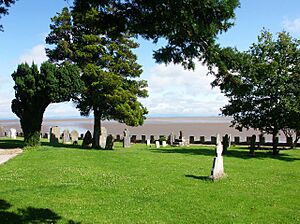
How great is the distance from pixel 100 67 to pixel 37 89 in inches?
218

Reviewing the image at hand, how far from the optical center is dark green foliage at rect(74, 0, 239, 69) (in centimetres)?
528

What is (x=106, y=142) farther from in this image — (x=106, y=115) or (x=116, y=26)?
(x=116, y=26)

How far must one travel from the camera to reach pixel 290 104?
79.7 ft

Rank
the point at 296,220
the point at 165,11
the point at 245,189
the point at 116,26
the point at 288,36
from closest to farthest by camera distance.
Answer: the point at 165,11 → the point at 116,26 → the point at 296,220 → the point at 245,189 → the point at 288,36

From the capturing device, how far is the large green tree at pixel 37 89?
27.1 m

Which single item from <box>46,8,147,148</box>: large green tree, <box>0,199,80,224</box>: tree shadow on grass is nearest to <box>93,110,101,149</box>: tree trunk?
<box>46,8,147,148</box>: large green tree

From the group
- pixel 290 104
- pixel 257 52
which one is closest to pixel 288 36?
pixel 257 52

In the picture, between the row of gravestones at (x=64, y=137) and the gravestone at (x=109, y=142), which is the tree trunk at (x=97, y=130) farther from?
the row of gravestones at (x=64, y=137)

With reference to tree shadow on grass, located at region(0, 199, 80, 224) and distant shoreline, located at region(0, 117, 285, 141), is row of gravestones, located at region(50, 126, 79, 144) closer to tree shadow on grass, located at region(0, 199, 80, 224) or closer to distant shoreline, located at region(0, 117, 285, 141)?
distant shoreline, located at region(0, 117, 285, 141)

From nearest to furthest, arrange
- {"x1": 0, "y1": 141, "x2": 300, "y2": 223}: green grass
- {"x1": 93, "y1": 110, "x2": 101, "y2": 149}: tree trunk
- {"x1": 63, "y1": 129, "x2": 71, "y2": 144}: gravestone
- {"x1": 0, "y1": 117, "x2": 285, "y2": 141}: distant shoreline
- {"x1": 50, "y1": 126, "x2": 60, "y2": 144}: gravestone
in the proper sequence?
{"x1": 0, "y1": 141, "x2": 300, "y2": 223}: green grass → {"x1": 93, "y1": 110, "x2": 101, "y2": 149}: tree trunk → {"x1": 50, "y1": 126, "x2": 60, "y2": 144}: gravestone → {"x1": 63, "y1": 129, "x2": 71, "y2": 144}: gravestone → {"x1": 0, "y1": 117, "x2": 285, "y2": 141}: distant shoreline

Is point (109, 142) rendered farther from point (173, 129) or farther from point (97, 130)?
point (173, 129)

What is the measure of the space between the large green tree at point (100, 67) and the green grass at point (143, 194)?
11103 mm

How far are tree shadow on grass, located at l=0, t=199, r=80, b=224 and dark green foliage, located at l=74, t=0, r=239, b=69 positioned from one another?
202 inches

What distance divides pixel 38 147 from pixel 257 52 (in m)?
17.2
